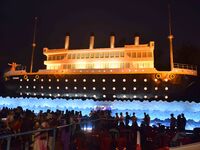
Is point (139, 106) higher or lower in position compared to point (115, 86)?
lower

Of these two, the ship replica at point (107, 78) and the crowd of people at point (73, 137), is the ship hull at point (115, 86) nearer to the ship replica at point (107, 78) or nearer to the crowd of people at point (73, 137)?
the ship replica at point (107, 78)

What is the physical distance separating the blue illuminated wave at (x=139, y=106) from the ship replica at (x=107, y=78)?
782cm

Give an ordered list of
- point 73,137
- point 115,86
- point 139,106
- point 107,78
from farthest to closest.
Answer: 1. point 107,78
2. point 115,86
3. point 139,106
4. point 73,137

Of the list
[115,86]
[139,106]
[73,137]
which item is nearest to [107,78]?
[115,86]

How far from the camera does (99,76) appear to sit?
3609 cm

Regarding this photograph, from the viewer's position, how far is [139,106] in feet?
72.1

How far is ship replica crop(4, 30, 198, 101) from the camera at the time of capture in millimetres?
33156

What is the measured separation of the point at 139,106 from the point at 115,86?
12784 mm

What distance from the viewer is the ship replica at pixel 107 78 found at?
33156 mm

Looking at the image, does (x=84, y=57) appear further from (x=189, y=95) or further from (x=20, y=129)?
(x=20, y=129)

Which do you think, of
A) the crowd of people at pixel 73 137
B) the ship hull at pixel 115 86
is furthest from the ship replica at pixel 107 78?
the crowd of people at pixel 73 137

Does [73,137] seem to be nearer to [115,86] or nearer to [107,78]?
[115,86]

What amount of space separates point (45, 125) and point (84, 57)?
34.3m

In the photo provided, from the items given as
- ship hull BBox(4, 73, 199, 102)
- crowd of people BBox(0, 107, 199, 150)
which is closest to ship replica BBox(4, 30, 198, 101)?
ship hull BBox(4, 73, 199, 102)
